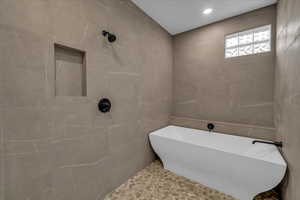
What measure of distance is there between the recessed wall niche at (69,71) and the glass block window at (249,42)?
2.36 m

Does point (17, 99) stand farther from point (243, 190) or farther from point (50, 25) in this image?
point (243, 190)

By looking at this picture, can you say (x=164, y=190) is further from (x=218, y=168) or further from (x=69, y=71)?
(x=69, y=71)

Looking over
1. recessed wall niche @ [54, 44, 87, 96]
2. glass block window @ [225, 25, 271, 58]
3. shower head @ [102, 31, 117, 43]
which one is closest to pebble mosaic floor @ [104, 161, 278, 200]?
recessed wall niche @ [54, 44, 87, 96]

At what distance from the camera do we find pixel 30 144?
3.14 feet

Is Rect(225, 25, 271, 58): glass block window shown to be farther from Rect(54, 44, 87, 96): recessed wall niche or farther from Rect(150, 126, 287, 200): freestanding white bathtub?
Rect(54, 44, 87, 96): recessed wall niche

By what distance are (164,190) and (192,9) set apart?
8.95 feet

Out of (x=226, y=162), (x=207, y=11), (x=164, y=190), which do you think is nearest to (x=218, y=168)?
(x=226, y=162)

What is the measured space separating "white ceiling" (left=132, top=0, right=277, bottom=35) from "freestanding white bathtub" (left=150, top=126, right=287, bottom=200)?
6.70 feet

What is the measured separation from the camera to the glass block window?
6.04ft

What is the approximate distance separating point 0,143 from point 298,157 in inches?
Answer: 88.3

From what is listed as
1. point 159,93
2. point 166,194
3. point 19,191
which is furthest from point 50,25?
point 166,194

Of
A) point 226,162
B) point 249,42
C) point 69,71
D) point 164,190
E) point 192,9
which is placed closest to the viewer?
point 69,71

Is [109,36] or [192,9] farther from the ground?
[192,9]

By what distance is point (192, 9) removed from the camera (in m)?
1.84
